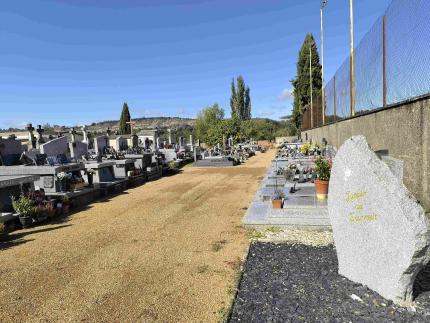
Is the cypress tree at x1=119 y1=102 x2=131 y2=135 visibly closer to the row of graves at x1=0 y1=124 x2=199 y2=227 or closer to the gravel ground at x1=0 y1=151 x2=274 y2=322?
the row of graves at x1=0 y1=124 x2=199 y2=227

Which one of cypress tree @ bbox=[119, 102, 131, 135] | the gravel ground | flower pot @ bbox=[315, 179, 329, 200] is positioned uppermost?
cypress tree @ bbox=[119, 102, 131, 135]

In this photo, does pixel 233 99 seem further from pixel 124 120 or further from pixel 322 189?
pixel 322 189

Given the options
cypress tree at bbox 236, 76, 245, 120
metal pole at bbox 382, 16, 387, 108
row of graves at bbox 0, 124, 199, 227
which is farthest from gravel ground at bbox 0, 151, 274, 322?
cypress tree at bbox 236, 76, 245, 120

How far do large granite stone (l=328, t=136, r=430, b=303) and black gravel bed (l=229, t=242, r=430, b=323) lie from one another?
222 mm

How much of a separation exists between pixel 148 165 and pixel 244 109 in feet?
174

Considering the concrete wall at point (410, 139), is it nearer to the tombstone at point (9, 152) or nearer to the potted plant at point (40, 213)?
the potted plant at point (40, 213)

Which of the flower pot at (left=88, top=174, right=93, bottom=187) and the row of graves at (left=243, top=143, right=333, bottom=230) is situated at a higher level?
the flower pot at (left=88, top=174, right=93, bottom=187)

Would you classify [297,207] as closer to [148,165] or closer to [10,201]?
[10,201]

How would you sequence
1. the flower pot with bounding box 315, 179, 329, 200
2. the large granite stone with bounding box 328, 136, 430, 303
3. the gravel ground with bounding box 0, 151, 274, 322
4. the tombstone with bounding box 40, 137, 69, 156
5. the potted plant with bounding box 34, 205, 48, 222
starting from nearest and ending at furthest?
the large granite stone with bounding box 328, 136, 430, 303 → the gravel ground with bounding box 0, 151, 274, 322 → the flower pot with bounding box 315, 179, 329, 200 → the potted plant with bounding box 34, 205, 48, 222 → the tombstone with bounding box 40, 137, 69, 156

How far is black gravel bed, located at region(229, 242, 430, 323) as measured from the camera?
3680 millimetres

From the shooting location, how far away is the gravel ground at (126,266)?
4.38 meters

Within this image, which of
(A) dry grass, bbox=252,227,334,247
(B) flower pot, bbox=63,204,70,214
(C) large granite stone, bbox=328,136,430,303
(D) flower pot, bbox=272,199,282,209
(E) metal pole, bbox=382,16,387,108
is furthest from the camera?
(B) flower pot, bbox=63,204,70,214

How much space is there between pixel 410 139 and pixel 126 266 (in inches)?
243

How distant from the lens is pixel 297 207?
809 cm
